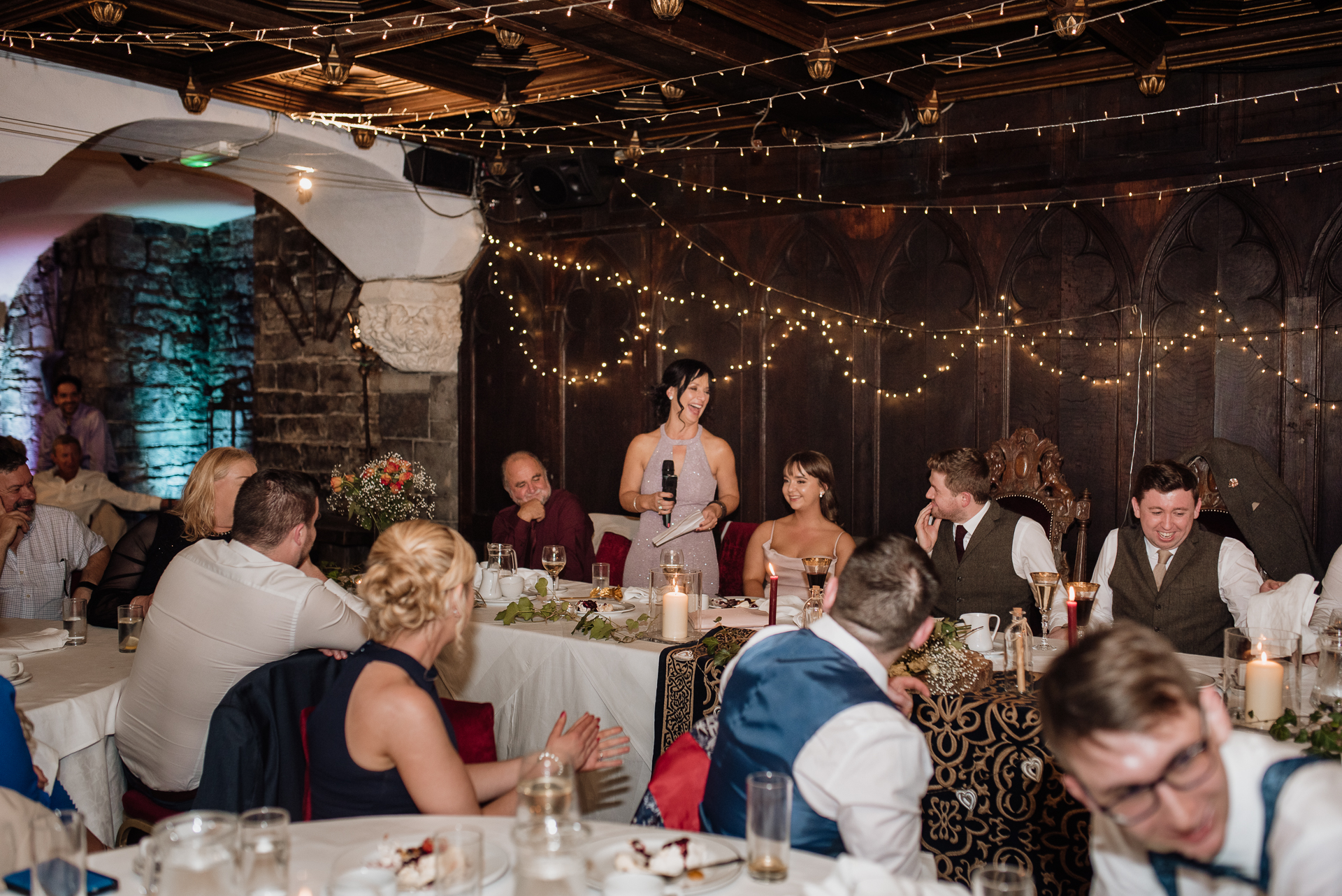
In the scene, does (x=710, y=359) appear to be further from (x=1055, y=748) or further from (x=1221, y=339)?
(x=1055, y=748)

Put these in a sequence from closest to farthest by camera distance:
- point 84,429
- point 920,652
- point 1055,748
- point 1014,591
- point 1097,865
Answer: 1. point 1055,748
2. point 1097,865
3. point 920,652
4. point 1014,591
5. point 84,429

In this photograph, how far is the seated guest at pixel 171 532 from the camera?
3.54 meters

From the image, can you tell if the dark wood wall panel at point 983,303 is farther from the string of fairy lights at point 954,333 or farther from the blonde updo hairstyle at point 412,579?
the blonde updo hairstyle at point 412,579

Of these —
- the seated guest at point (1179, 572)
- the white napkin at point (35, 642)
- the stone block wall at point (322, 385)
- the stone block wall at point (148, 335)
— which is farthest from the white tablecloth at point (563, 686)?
the stone block wall at point (148, 335)

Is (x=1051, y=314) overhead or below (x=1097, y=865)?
overhead

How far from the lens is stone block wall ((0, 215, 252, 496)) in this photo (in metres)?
8.73

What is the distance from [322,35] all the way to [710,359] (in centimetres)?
277

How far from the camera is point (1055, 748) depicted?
1381mm

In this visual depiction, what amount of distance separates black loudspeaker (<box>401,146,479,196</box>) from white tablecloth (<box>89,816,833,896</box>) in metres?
5.26

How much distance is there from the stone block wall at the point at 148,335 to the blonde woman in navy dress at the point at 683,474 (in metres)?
5.29

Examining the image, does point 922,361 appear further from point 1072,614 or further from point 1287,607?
point 1072,614

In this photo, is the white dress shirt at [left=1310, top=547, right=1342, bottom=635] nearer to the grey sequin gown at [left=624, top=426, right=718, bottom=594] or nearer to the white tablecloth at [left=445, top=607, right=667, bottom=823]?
the white tablecloth at [left=445, top=607, right=667, bottom=823]

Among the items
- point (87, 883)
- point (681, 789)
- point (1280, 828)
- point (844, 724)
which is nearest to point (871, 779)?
point (844, 724)

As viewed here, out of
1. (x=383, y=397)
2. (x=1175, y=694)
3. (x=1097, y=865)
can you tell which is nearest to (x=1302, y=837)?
(x=1175, y=694)
